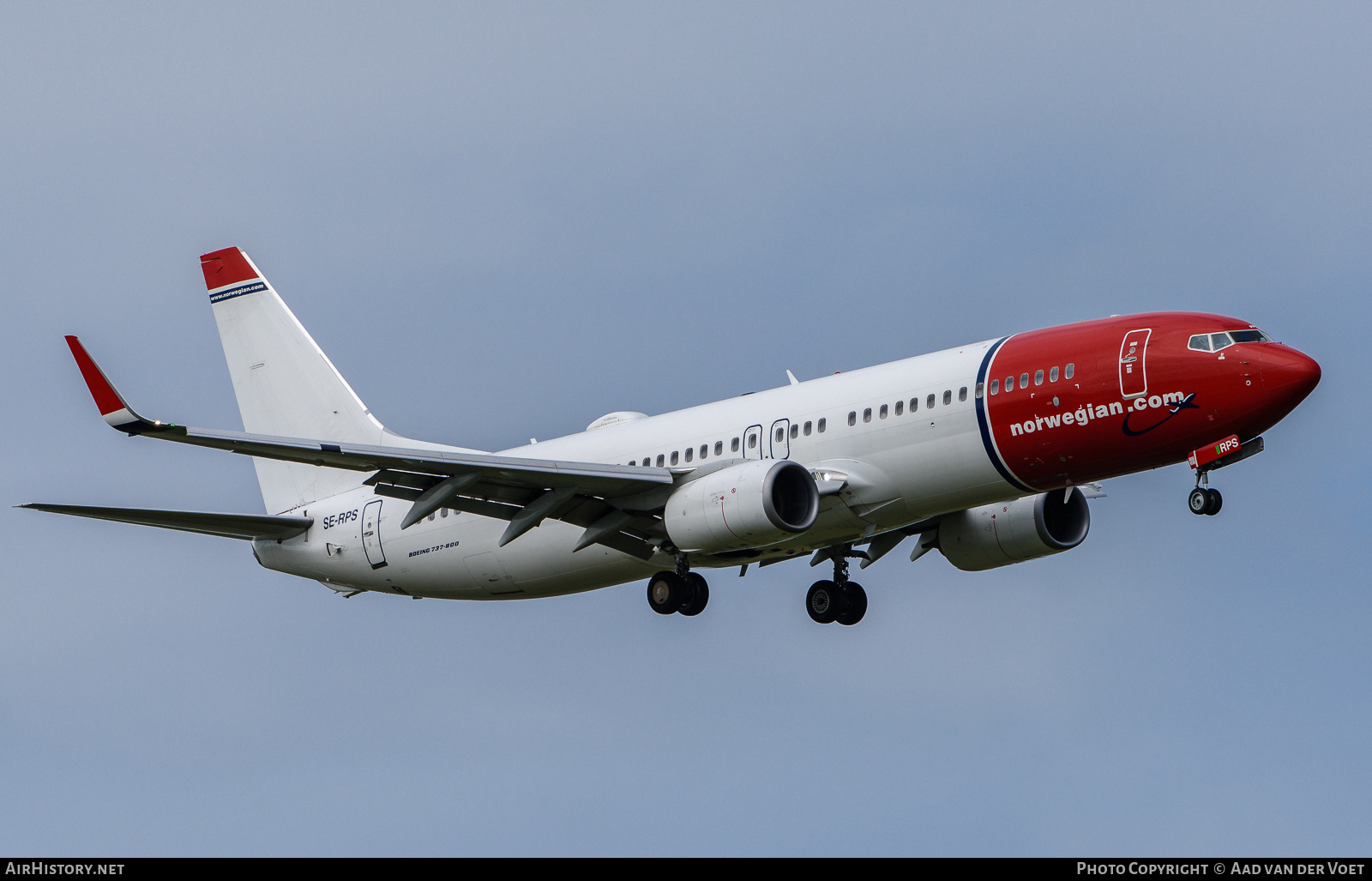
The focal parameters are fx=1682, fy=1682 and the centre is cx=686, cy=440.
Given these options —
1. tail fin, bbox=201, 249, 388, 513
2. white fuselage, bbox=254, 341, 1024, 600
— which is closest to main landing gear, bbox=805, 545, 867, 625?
white fuselage, bbox=254, 341, 1024, 600

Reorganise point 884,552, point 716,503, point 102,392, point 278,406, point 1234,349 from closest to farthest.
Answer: point 102,392
point 1234,349
point 716,503
point 884,552
point 278,406

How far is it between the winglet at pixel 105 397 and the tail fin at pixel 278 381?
581 inches

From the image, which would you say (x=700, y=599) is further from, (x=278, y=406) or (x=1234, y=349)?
(x=278, y=406)

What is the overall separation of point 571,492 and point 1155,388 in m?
12.5

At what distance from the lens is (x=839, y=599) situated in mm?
41375

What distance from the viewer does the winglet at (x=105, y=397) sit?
30125 mm

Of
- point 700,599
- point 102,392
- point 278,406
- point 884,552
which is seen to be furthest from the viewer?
point 278,406

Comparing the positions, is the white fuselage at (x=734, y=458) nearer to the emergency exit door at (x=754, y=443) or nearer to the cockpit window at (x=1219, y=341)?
the emergency exit door at (x=754, y=443)

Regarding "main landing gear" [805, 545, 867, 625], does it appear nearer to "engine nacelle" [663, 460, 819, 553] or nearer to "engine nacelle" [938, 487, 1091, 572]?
"engine nacelle" [938, 487, 1091, 572]

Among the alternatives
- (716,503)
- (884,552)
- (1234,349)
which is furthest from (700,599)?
(1234,349)

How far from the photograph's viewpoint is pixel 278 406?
1895 inches

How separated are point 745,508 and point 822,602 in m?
7.52

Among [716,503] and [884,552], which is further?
[884,552]

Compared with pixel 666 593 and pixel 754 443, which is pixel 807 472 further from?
pixel 666 593
